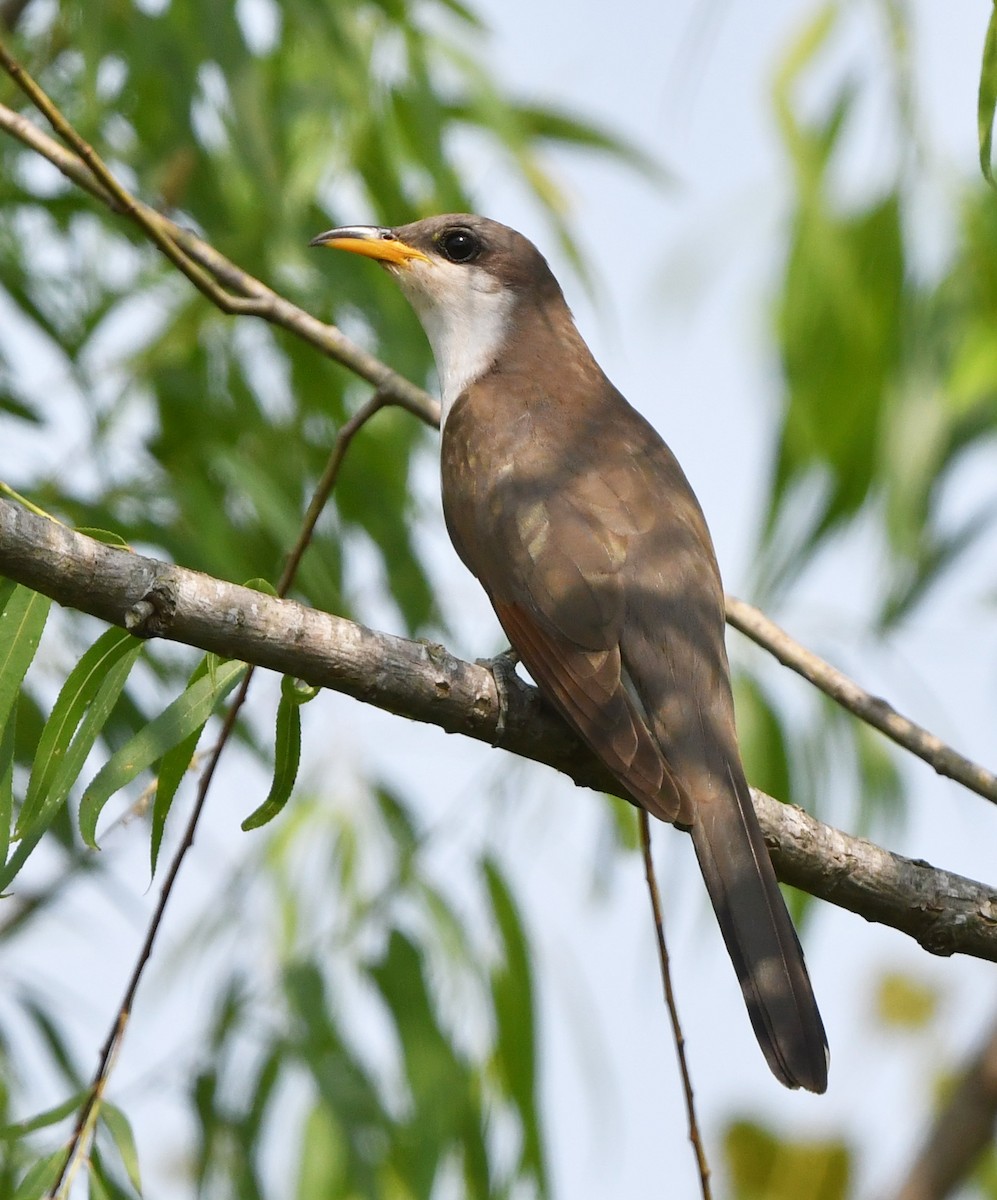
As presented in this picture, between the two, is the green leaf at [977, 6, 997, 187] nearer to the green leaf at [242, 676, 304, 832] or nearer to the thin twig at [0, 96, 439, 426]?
the green leaf at [242, 676, 304, 832]

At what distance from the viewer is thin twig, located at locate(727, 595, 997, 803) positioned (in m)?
3.02

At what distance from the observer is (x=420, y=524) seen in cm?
438

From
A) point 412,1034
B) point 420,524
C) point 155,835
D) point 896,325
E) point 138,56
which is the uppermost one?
point 896,325

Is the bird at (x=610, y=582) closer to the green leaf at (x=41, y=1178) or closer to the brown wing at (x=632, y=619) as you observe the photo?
the brown wing at (x=632, y=619)

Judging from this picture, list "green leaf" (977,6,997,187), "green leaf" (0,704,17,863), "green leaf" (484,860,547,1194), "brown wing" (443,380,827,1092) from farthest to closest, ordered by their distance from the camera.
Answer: "green leaf" (484,860,547,1194), "brown wing" (443,380,827,1092), "green leaf" (0,704,17,863), "green leaf" (977,6,997,187)

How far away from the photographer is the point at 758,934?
277cm

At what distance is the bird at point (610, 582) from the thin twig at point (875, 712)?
141mm

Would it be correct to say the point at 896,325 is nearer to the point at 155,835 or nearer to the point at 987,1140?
the point at 987,1140

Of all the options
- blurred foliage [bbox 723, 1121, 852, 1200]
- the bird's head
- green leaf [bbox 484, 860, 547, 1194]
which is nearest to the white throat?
the bird's head

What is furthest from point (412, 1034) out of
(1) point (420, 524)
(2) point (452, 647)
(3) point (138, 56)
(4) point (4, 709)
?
(3) point (138, 56)

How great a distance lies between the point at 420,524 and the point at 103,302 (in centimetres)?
97

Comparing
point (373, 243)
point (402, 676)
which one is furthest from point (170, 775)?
point (373, 243)

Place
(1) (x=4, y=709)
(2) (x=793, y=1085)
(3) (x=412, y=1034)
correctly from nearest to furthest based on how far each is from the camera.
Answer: (1) (x=4, y=709)
(2) (x=793, y=1085)
(3) (x=412, y=1034)

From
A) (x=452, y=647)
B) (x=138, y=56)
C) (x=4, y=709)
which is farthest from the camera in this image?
(x=452, y=647)
